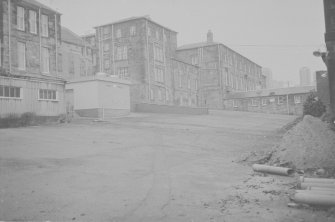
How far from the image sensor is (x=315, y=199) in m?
6.68

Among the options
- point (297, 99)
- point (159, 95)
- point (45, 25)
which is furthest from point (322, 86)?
point (297, 99)

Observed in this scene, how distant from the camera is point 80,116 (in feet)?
97.6

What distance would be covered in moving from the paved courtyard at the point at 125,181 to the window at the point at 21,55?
13.6 metres

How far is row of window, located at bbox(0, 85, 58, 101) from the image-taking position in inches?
827

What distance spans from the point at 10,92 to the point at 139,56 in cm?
2406

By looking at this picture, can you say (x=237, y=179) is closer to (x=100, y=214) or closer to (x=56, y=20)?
(x=100, y=214)

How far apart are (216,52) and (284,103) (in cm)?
1475

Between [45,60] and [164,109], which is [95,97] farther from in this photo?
[164,109]

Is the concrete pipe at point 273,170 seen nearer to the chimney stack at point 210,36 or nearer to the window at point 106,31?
the window at point 106,31

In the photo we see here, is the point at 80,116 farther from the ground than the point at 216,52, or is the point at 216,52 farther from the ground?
the point at 216,52

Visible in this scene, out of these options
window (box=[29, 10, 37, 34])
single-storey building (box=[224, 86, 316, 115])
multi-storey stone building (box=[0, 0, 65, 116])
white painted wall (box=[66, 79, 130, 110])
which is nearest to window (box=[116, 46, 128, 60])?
multi-storey stone building (box=[0, 0, 65, 116])

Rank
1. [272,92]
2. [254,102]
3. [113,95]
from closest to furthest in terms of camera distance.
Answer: [113,95]
[272,92]
[254,102]

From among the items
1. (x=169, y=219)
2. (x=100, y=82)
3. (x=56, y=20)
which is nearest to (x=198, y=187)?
(x=169, y=219)

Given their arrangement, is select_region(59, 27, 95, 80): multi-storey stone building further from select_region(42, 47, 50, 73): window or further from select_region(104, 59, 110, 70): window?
select_region(42, 47, 50, 73): window
